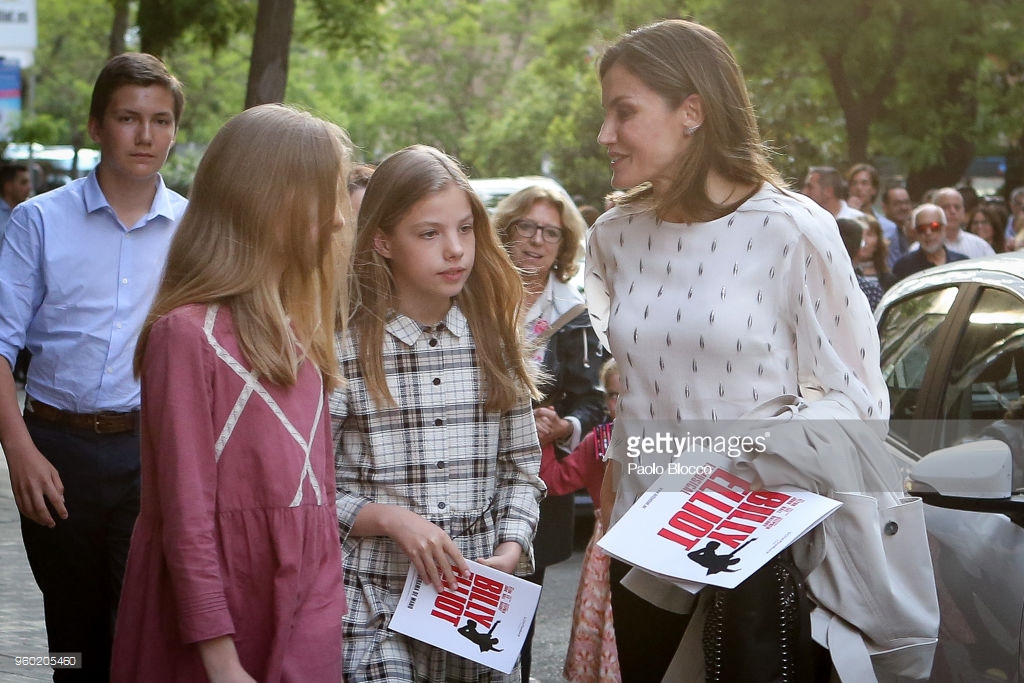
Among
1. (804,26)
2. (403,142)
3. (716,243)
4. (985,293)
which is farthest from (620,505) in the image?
(403,142)

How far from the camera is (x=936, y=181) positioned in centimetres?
2411

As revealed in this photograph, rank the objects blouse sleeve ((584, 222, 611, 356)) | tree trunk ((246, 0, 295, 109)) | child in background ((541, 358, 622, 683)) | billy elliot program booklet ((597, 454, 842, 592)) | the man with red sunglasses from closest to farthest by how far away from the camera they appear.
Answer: billy elliot program booklet ((597, 454, 842, 592)), blouse sleeve ((584, 222, 611, 356)), child in background ((541, 358, 622, 683)), the man with red sunglasses, tree trunk ((246, 0, 295, 109))

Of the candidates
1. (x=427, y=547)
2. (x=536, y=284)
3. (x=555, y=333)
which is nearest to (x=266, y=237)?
(x=427, y=547)

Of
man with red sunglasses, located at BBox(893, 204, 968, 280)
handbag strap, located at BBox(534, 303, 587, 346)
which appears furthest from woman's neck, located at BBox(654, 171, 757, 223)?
man with red sunglasses, located at BBox(893, 204, 968, 280)

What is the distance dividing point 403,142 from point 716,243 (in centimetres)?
3937

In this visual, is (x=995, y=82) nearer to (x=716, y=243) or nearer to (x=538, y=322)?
(x=538, y=322)

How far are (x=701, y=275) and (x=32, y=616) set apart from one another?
4455 millimetres

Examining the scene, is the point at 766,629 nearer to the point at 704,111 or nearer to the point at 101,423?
the point at 704,111

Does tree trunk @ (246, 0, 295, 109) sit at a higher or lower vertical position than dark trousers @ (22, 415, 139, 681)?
higher

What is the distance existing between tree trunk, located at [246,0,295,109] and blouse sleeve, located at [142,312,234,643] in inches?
396

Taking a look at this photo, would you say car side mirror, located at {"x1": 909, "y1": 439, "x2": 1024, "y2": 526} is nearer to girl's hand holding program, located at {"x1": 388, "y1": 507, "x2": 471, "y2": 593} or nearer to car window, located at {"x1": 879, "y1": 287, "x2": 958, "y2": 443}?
car window, located at {"x1": 879, "y1": 287, "x2": 958, "y2": 443}

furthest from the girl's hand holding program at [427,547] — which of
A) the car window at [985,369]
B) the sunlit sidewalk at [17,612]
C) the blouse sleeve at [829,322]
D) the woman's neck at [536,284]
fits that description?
the sunlit sidewalk at [17,612]

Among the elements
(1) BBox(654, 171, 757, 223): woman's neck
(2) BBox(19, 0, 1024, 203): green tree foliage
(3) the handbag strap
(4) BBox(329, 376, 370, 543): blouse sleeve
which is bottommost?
(4) BBox(329, 376, 370, 543): blouse sleeve

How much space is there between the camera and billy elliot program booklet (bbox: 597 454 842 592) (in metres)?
2.88
